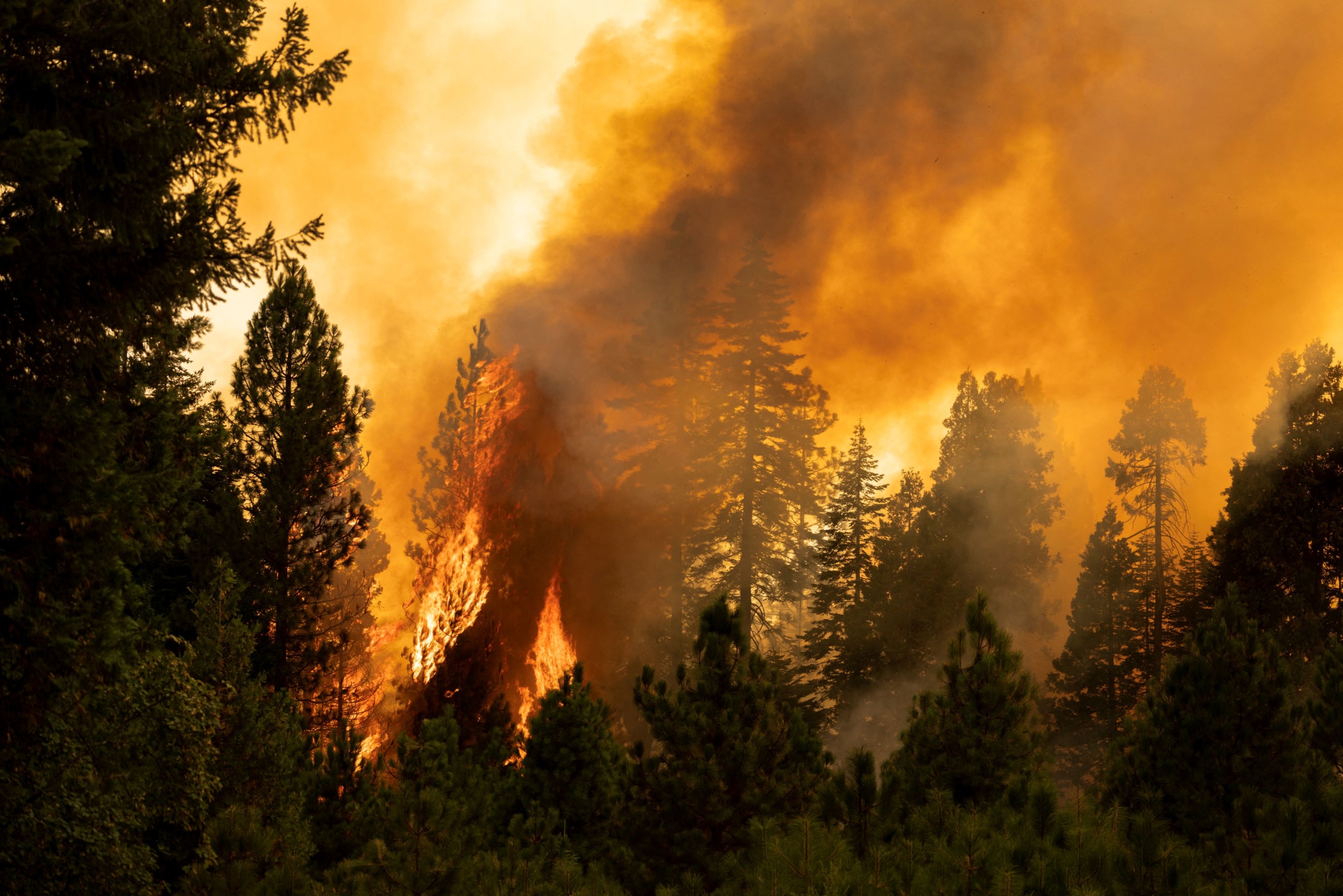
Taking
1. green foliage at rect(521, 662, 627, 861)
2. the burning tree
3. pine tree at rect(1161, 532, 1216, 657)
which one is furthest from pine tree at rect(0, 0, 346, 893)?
pine tree at rect(1161, 532, 1216, 657)

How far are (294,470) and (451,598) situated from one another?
27.2 feet

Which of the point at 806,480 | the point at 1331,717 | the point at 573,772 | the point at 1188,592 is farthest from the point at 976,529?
the point at 573,772

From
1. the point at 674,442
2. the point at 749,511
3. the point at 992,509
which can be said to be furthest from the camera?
the point at 674,442

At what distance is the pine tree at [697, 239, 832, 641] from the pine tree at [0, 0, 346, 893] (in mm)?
21221

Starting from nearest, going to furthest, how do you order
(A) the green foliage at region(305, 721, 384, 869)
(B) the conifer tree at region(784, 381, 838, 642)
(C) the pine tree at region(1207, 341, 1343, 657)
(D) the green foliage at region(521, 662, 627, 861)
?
(A) the green foliage at region(305, 721, 384, 869), (D) the green foliage at region(521, 662, 627, 861), (C) the pine tree at region(1207, 341, 1343, 657), (B) the conifer tree at region(784, 381, 838, 642)

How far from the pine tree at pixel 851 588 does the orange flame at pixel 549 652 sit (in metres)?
8.07

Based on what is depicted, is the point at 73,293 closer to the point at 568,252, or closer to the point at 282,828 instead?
the point at 282,828

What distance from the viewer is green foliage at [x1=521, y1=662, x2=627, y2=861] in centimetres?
1261

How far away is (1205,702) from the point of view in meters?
11.9

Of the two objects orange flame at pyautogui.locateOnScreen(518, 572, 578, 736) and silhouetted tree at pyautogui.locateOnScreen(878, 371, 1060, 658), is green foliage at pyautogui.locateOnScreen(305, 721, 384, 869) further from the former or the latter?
silhouetted tree at pyautogui.locateOnScreen(878, 371, 1060, 658)

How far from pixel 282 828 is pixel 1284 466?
86.1 feet

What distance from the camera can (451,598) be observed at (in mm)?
27281

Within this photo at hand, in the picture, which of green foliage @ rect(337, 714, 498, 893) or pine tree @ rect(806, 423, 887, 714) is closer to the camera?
green foliage @ rect(337, 714, 498, 893)

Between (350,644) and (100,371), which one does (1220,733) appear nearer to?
(100,371)
